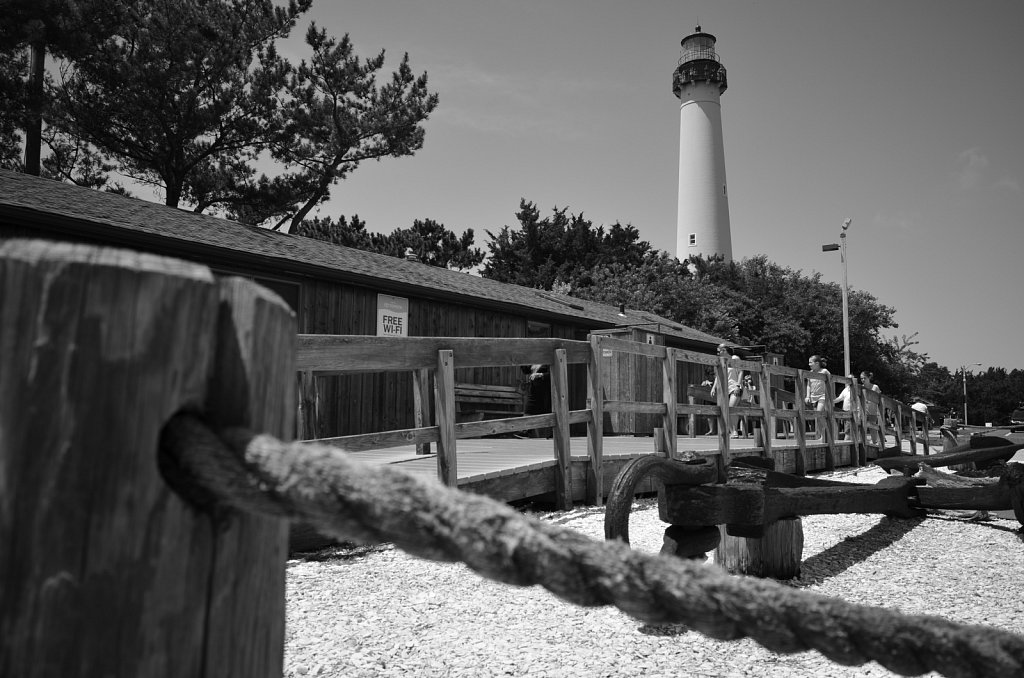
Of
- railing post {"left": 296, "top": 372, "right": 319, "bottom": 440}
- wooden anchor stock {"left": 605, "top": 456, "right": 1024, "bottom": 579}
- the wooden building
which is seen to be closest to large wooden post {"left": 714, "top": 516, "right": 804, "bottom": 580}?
wooden anchor stock {"left": 605, "top": 456, "right": 1024, "bottom": 579}

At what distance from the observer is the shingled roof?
9.12 m

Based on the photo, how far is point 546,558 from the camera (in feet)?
2.73

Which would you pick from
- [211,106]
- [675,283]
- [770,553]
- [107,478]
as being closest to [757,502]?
[770,553]

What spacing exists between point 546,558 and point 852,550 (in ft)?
17.2

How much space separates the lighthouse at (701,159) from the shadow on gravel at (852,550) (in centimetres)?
4509

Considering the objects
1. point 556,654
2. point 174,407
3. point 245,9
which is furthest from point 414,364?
point 245,9

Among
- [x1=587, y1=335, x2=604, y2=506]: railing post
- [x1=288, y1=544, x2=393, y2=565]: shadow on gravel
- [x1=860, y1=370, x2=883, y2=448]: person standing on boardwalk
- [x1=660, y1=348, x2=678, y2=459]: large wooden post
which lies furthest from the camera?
[x1=860, y1=370, x2=883, y2=448]: person standing on boardwalk

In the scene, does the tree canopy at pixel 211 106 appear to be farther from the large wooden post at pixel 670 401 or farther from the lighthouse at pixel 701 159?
the lighthouse at pixel 701 159

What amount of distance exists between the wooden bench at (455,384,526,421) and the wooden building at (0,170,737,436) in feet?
1.96

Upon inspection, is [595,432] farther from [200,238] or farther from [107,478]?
[200,238]

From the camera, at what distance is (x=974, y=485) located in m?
6.04

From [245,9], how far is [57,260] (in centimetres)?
2376

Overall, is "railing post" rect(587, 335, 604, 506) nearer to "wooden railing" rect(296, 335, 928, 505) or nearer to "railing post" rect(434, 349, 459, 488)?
"wooden railing" rect(296, 335, 928, 505)

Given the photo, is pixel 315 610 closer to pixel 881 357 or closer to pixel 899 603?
pixel 899 603
